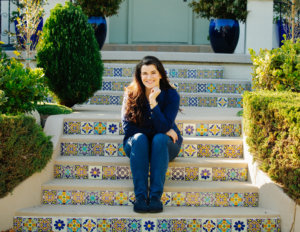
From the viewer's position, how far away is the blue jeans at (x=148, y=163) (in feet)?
11.2

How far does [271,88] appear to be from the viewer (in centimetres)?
442

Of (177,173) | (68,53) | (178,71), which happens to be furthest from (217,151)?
(178,71)

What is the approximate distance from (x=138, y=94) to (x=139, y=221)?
1062mm

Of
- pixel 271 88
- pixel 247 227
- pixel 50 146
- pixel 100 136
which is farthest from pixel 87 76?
pixel 247 227

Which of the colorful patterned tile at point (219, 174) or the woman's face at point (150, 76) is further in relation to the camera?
the colorful patterned tile at point (219, 174)

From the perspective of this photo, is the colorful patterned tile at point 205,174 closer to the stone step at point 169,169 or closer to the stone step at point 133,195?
the stone step at point 169,169

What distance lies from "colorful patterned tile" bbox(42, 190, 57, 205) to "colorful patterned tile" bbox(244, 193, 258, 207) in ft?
5.21

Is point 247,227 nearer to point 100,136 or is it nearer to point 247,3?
point 100,136

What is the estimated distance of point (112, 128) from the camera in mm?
4336

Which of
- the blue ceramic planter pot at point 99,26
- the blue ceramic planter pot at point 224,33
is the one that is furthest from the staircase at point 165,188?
the blue ceramic planter pot at point 99,26

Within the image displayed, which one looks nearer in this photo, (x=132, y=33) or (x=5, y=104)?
(x=5, y=104)

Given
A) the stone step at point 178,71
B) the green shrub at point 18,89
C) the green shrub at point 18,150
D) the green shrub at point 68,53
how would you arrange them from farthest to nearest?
the stone step at point 178,71
the green shrub at point 68,53
the green shrub at point 18,89
the green shrub at point 18,150

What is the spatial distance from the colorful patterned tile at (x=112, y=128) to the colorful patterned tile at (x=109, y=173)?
0.54 m

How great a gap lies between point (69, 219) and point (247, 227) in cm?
138
